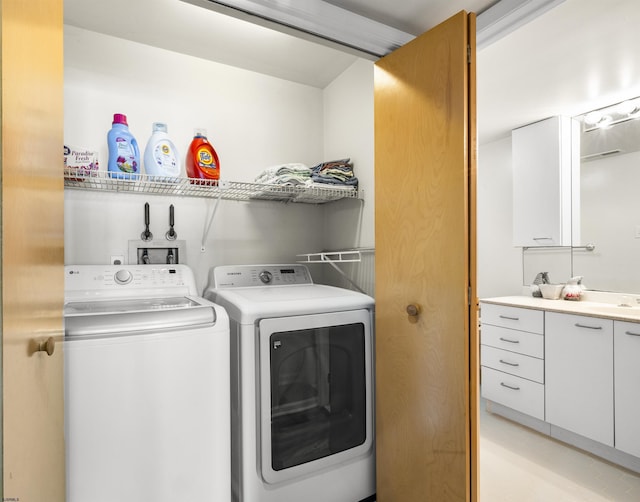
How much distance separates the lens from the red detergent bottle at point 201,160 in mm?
1936

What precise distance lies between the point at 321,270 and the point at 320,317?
100 centimetres

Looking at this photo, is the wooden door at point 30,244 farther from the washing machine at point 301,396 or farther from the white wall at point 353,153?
the white wall at point 353,153

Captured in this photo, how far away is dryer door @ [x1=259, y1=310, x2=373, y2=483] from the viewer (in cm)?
147

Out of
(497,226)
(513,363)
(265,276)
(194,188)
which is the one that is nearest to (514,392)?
(513,363)

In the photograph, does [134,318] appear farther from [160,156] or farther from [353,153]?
[353,153]

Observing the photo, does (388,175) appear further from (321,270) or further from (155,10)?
(155,10)

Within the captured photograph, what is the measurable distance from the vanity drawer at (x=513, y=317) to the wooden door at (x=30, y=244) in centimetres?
288

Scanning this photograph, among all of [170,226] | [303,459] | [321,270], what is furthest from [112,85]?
[303,459]

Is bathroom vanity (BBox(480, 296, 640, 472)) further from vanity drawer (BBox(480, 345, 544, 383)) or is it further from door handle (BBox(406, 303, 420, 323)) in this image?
door handle (BBox(406, 303, 420, 323))

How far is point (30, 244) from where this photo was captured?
61cm

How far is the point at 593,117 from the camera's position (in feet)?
9.06

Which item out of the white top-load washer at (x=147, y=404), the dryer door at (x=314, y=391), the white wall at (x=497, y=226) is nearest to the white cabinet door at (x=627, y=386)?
the white wall at (x=497, y=226)

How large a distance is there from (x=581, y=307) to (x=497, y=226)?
1.24m

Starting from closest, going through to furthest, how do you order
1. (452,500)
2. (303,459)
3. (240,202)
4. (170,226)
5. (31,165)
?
(31,165) < (452,500) < (303,459) < (170,226) < (240,202)
